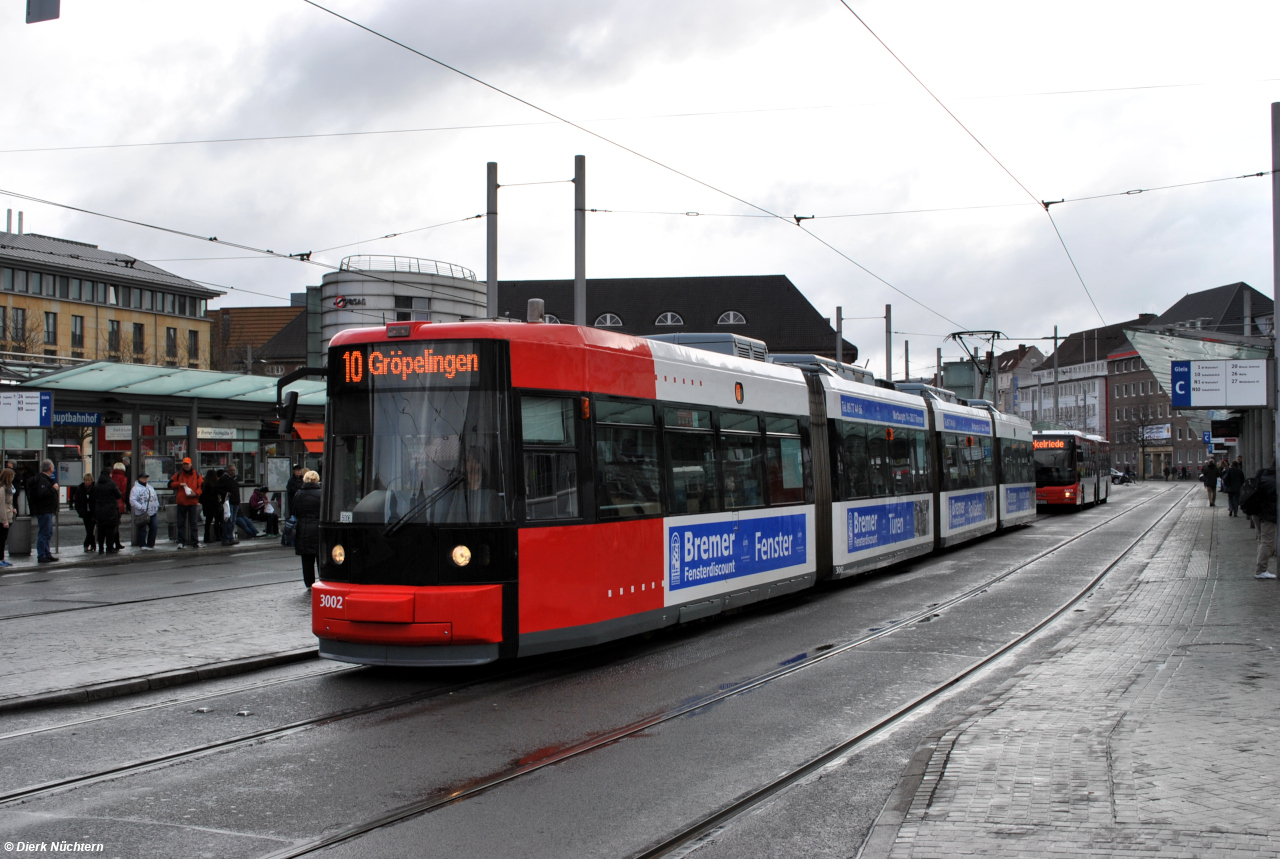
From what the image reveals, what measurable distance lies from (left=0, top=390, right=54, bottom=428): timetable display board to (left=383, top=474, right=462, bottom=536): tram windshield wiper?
13.7 meters

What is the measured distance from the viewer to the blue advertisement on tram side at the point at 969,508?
22.0 m

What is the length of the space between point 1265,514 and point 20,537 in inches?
796

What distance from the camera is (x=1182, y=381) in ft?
74.0

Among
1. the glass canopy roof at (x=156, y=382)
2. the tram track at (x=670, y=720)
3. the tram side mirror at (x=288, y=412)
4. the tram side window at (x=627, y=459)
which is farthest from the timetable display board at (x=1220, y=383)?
the glass canopy roof at (x=156, y=382)

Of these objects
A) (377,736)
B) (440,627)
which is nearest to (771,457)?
(440,627)

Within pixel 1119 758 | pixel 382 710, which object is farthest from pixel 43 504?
pixel 1119 758

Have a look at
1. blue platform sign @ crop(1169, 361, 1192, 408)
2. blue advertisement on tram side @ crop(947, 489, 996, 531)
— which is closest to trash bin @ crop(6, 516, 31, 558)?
blue advertisement on tram side @ crop(947, 489, 996, 531)

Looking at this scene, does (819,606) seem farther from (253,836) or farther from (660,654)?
(253,836)

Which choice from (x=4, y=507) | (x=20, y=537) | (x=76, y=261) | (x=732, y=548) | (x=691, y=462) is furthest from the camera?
(x=76, y=261)

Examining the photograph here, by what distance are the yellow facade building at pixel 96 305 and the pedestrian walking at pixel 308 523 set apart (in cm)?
5341

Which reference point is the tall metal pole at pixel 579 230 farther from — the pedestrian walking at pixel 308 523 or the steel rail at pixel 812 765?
the steel rail at pixel 812 765

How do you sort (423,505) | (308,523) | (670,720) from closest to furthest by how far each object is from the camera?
1. (670,720)
2. (423,505)
3. (308,523)

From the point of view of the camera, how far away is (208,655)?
1005cm

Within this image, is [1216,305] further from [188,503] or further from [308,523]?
[308,523]
